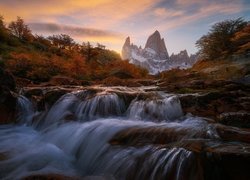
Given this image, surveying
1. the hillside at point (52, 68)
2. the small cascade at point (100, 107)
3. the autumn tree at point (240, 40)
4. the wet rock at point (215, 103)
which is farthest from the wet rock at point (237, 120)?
the autumn tree at point (240, 40)

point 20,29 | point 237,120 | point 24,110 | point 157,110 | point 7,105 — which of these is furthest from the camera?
point 20,29

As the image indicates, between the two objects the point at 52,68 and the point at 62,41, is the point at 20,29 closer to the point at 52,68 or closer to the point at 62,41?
the point at 62,41

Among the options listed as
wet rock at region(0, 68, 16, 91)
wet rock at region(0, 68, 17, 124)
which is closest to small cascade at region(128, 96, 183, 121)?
wet rock at region(0, 68, 17, 124)

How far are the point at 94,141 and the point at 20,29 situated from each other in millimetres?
43209

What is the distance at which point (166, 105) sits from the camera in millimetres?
9438

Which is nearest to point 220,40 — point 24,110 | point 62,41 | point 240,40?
point 240,40

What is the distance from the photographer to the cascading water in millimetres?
5262

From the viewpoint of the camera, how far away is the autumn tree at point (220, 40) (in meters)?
21.0

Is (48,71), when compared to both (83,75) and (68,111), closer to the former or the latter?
(83,75)

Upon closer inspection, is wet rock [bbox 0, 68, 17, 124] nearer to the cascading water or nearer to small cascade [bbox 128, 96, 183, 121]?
the cascading water

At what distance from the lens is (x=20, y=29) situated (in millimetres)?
45281

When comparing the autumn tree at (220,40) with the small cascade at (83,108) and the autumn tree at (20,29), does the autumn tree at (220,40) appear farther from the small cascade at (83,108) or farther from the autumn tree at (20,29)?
the autumn tree at (20,29)

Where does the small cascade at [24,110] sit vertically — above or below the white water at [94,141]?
above

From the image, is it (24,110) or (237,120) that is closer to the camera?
(237,120)
